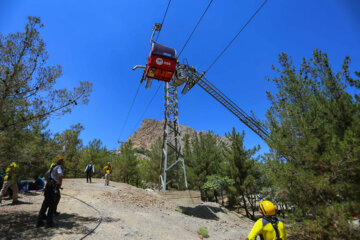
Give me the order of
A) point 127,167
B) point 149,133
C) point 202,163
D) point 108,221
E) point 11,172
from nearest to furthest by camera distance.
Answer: point 108,221
point 11,172
point 202,163
point 127,167
point 149,133

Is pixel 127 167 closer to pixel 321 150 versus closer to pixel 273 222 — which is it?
pixel 321 150

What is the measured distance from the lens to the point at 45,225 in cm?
536

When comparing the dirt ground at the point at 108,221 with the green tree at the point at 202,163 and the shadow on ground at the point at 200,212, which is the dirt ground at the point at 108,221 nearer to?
the shadow on ground at the point at 200,212

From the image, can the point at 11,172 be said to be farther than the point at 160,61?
No

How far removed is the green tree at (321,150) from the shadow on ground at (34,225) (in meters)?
6.85

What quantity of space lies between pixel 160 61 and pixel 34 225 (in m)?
8.29

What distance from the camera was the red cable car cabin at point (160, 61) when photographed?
9.70 m

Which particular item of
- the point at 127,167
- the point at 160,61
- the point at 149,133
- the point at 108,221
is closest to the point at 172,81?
the point at 160,61

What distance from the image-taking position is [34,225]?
539 cm

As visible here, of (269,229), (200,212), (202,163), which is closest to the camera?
(269,229)

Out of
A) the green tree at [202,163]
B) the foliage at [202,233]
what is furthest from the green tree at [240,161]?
the foliage at [202,233]

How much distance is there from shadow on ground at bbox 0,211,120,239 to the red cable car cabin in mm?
7224

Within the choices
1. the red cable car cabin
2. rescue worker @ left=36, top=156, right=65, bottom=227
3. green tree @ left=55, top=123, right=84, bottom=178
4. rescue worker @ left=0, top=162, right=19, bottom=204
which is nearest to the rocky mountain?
green tree @ left=55, top=123, right=84, bottom=178

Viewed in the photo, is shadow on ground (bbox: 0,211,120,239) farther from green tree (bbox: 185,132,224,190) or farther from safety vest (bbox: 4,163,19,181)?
green tree (bbox: 185,132,224,190)
